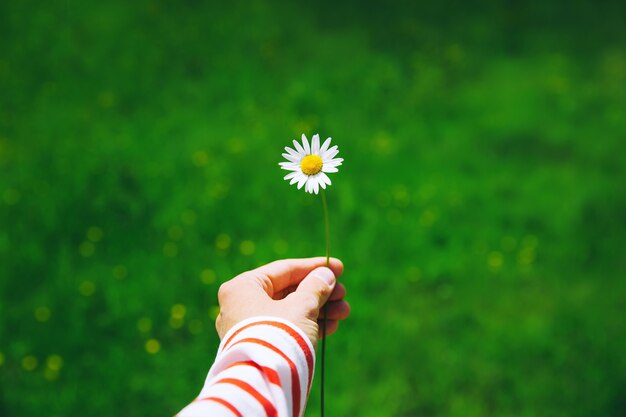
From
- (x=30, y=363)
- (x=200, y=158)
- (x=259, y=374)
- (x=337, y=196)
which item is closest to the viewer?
(x=259, y=374)

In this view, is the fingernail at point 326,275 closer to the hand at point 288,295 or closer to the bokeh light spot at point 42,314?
the hand at point 288,295

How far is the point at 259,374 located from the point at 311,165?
0.49m

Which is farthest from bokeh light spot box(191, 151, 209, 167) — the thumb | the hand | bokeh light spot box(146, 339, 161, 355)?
the thumb

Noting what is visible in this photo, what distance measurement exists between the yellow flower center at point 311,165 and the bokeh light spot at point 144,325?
5.35 feet

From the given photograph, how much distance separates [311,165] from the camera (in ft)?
4.56

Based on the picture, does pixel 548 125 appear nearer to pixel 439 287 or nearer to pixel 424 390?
pixel 439 287

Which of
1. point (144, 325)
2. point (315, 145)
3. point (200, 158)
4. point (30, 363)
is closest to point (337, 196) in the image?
point (200, 158)

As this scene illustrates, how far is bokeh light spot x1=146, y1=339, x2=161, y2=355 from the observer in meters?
2.67

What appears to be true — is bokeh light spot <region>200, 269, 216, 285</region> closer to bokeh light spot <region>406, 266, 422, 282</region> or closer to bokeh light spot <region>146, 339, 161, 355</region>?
bokeh light spot <region>146, 339, 161, 355</region>

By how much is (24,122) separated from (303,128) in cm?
165

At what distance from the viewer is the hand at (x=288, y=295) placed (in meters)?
1.25

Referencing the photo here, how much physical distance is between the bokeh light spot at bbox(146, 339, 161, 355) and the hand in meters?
1.33

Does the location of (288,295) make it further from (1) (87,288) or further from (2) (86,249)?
(2) (86,249)

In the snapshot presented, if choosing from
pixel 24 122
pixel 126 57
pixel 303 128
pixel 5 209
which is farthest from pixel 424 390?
pixel 126 57
